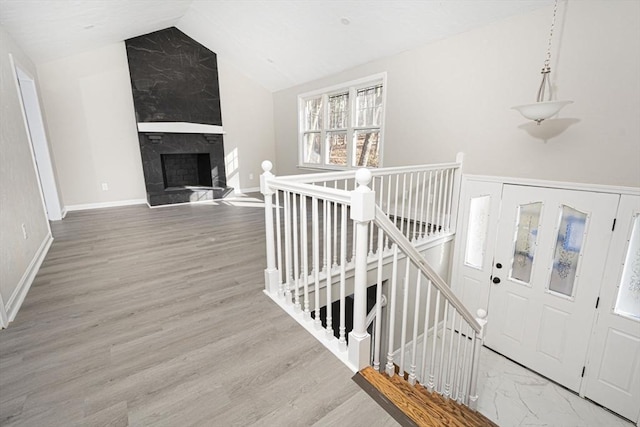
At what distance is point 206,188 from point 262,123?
2081mm

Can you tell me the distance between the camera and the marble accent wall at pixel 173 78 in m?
5.44

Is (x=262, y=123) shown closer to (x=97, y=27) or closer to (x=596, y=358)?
(x=97, y=27)

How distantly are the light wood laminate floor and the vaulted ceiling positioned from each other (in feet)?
9.25

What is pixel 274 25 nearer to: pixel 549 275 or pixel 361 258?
pixel 361 258

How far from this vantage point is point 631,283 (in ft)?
8.72

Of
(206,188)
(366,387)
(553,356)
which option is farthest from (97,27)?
(553,356)

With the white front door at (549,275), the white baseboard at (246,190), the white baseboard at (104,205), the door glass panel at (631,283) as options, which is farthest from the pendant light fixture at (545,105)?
the white baseboard at (104,205)

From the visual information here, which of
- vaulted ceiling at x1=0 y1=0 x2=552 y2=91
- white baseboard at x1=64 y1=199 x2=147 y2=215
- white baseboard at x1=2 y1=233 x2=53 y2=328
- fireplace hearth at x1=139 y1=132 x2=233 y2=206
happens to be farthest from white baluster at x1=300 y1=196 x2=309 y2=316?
white baseboard at x1=64 y1=199 x2=147 y2=215

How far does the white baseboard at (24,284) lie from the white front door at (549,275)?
451 centimetres

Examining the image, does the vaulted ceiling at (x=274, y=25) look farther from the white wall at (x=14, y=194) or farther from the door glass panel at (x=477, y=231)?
the door glass panel at (x=477, y=231)

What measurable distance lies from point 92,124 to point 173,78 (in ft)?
5.47

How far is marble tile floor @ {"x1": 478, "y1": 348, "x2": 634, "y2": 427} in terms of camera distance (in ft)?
9.30

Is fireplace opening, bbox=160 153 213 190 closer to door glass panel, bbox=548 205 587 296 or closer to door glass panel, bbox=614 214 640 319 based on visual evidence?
door glass panel, bbox=548 205 587 296

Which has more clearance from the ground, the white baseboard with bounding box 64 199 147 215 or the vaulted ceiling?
the vaulted ceiling
